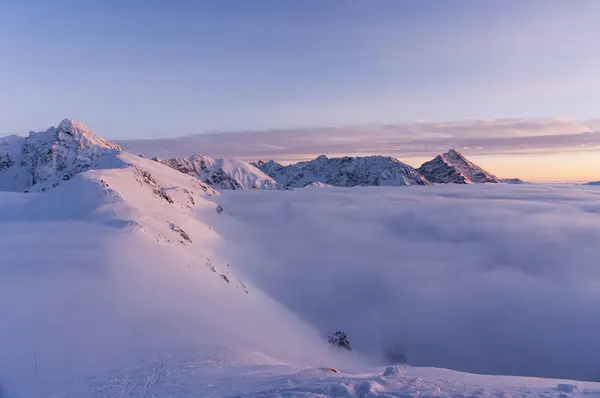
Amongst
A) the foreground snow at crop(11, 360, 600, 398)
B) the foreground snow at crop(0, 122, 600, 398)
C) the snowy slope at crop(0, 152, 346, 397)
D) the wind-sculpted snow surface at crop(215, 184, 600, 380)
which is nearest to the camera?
the foreground snow at crop(11, 360, 600, 398)

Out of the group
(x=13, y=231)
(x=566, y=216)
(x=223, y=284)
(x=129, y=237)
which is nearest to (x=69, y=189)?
(x=13, y=231)

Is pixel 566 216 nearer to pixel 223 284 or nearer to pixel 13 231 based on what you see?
pixel 223 284

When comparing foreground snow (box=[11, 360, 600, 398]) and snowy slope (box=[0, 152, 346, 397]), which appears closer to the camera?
foreground snow (box=[11, 360, 600, 398])

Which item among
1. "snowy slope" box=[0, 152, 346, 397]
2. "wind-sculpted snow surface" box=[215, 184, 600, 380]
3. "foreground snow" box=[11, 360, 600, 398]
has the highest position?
"foreground snow" box=[11, 360, 600, 398]

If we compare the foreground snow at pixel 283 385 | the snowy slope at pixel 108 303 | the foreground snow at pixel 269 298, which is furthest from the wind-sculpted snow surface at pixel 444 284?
the foreground snow at pixel 283 385

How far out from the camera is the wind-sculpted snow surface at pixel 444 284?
57.9 m

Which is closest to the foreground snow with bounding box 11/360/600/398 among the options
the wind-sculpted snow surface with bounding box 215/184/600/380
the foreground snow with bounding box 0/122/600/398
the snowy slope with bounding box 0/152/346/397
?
the foreground snow with bounding box 0/122/600/398

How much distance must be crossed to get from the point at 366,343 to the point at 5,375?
47914mm

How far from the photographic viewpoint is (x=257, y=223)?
113875 millimetres

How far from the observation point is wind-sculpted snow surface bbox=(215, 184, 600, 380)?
57.9 metres

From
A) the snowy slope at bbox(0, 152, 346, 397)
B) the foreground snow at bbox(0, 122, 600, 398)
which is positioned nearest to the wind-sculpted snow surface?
the foreground snow at bbox(0, 122, 600, 398)

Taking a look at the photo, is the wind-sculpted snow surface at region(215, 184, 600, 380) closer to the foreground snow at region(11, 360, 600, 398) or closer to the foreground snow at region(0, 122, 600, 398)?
the foreground snow at region(0, 122, 600, 398)

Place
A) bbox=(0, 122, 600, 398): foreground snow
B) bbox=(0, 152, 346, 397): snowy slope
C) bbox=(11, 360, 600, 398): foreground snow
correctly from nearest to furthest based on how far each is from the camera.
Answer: bbox=(11, 360, 600, 398): foreground snow < bbox=(0, 122, 600, 398): foreground snow < bbox=(0, 152, 346, 397): snowy slope

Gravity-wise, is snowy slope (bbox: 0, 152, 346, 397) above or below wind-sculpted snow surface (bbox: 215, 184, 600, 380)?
above
